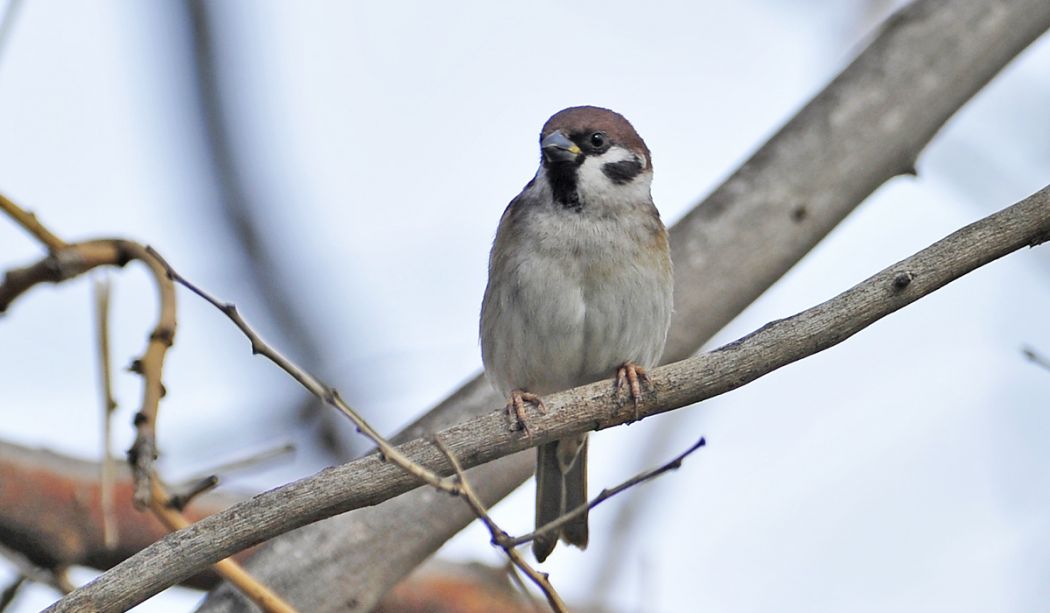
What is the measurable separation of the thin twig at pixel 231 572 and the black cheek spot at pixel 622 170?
7.07ft

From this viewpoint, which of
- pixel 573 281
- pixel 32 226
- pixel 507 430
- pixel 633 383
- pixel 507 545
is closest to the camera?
pixel 507 545

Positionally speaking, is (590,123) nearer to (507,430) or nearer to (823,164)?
(823,164)

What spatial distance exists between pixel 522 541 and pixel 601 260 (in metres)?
1.97

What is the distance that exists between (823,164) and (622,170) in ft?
2.39

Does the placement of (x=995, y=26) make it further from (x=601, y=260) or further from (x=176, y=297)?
(x=176, y=297)

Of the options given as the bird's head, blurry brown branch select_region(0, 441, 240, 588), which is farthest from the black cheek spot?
blurry brown branch select_region(0, 441, 240, 588)

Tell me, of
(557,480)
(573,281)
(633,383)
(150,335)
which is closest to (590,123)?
(573,281)

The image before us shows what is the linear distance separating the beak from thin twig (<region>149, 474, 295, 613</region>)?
6.50 feet

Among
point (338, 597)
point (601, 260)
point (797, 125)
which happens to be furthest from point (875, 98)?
point (338, 597)

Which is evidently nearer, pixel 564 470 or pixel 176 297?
pixel 176 297

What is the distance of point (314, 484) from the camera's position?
2.78 m

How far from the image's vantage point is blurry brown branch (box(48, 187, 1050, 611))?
2703mm

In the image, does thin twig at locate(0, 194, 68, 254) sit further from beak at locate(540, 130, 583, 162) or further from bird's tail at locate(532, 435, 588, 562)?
bird's tail at locate(532, 435, 588, 562)

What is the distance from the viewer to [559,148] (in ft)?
15.4
